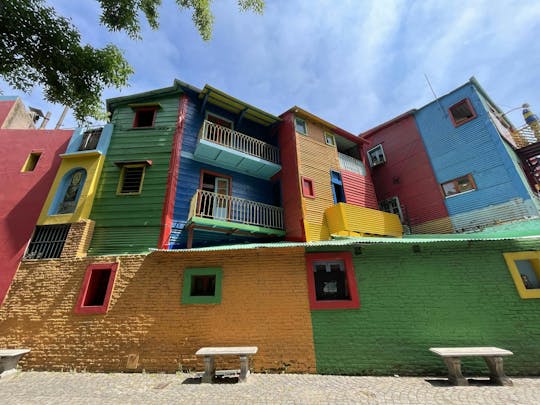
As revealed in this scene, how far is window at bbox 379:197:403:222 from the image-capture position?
14.0m

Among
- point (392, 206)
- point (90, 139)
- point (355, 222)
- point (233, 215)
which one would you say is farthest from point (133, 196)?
point (392, 206)

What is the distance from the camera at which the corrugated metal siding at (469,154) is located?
34.8ft

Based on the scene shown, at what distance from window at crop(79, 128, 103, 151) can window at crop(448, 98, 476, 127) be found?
18.1 meters

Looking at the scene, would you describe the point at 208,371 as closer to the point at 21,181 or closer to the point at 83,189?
the point at 83,189

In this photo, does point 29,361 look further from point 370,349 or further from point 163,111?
point 163,111

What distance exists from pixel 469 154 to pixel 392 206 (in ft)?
15.0

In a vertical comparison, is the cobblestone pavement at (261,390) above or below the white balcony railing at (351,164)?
below

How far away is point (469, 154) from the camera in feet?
39.0

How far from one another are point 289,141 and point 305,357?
9283 mm

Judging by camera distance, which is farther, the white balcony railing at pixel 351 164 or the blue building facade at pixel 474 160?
the white balcony railing at pixel 351 164

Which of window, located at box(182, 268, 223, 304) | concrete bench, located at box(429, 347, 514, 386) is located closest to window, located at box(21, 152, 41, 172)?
window, located at box(182, 268, 223, 304)

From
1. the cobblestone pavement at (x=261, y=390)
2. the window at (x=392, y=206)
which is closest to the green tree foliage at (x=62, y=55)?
the cobblestone pavement at (x=261, y=390)

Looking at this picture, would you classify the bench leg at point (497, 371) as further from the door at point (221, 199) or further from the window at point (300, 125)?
the window at point (300, 125)

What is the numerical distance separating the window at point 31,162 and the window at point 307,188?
36.8 ft
